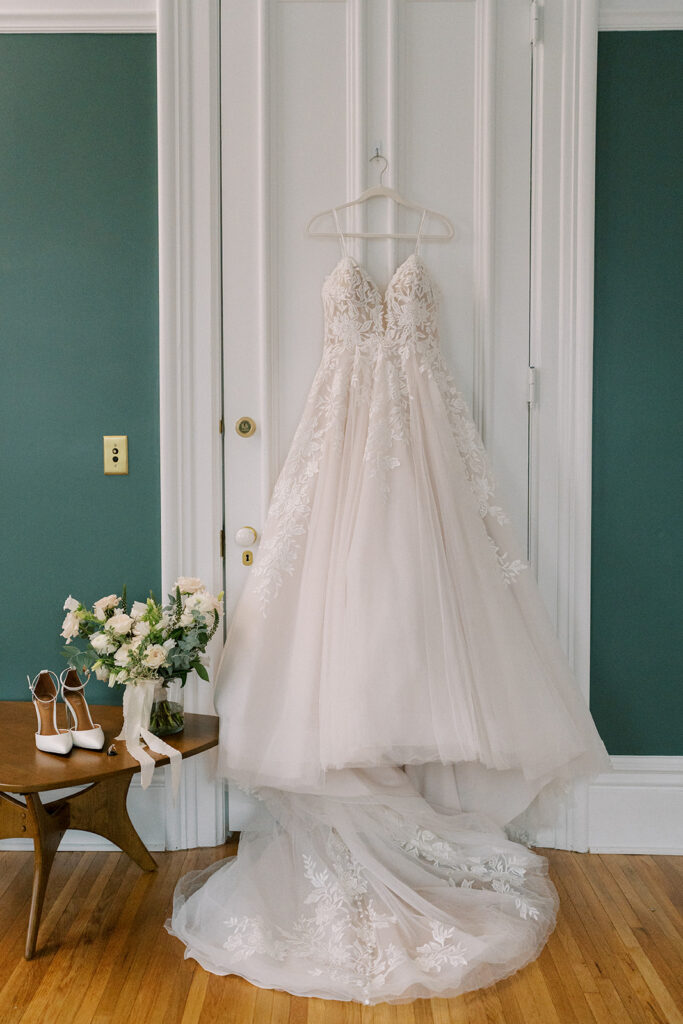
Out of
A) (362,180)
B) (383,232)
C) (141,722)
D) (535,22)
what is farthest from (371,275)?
(141,722)

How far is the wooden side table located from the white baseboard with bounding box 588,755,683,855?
1.18 metres

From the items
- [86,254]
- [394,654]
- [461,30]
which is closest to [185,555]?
[394,654]

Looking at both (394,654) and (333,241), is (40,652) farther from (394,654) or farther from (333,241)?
(333,241)

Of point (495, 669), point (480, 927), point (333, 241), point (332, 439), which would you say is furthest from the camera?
point (333, 241)

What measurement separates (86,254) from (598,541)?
1.75 metres

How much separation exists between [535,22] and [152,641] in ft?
6.63

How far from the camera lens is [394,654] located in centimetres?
184

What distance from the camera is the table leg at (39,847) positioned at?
1.76m

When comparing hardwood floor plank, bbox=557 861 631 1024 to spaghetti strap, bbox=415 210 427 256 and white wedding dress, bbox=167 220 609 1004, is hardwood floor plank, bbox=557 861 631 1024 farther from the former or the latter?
spaghetti strap, bbox=415 210 427 256

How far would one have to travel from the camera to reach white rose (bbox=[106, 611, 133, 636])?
189cm

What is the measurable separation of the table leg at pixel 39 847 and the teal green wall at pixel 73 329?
47 centimetres

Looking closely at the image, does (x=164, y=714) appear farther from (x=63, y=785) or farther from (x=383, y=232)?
(x=383, y=232)

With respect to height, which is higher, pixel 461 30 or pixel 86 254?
pixel 461 30

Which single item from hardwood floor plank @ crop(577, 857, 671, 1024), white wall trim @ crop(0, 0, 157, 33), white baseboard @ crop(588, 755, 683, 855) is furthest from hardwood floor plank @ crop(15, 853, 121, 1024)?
white wall trim @ crop(0, 0, 157, 33)
